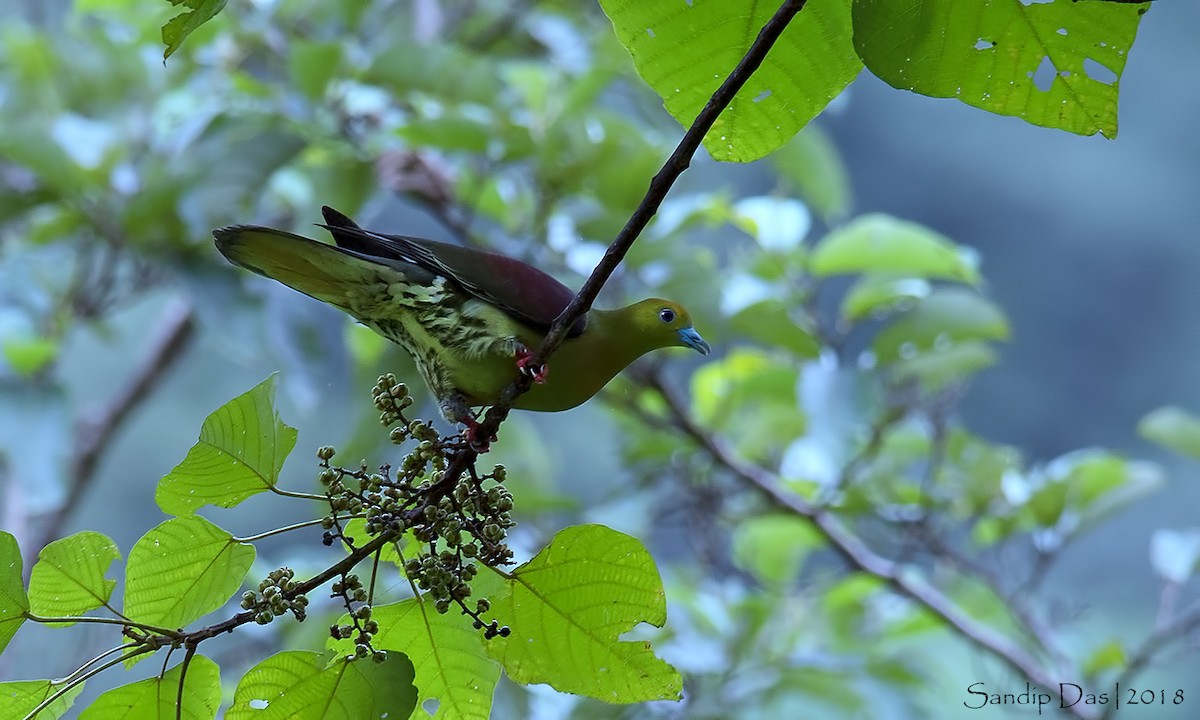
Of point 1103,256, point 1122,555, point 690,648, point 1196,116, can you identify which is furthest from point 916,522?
point 1103,256

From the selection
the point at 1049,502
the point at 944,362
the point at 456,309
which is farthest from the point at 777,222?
the point at 456,309

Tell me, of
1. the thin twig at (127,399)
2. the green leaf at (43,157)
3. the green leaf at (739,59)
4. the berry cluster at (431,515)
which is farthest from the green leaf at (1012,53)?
the thin twig at (127,399)

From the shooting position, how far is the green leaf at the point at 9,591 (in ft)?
4.13

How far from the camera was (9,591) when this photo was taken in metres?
1.26

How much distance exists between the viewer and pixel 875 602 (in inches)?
175

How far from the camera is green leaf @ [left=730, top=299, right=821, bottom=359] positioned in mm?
3066

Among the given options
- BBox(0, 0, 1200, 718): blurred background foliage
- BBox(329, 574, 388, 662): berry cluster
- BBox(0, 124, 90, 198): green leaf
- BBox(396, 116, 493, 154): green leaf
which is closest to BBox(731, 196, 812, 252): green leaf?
BBox(0, 0, 1200, 718): blurred background foliage

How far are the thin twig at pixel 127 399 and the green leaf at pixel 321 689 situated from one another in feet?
9.49

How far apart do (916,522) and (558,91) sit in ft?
6.17

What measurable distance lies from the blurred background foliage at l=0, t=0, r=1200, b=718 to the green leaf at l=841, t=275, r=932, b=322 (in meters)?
0.01

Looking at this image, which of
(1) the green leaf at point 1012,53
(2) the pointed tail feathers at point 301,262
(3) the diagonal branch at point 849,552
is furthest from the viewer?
(3) the diagonal branch at point 849,552

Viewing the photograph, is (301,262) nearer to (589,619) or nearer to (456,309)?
(456,309)

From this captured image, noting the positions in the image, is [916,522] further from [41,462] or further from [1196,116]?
[1196,116]

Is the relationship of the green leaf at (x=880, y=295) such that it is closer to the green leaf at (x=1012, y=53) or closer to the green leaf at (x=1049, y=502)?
the green leaf at (x=1049, y=502)
